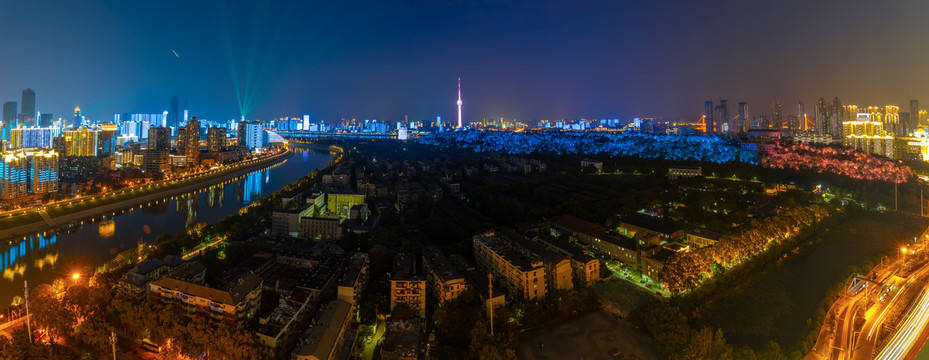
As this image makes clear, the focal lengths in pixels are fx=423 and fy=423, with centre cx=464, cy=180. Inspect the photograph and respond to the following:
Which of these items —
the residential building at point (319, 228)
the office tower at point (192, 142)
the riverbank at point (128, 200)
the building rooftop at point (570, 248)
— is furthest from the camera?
the office tower at point (192, 142)

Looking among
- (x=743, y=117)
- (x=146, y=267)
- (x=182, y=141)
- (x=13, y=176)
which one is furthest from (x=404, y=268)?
(x=743, y=117)

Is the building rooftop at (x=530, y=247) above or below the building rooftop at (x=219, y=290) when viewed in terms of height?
above

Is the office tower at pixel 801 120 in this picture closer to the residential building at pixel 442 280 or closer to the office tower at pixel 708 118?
the office tower at pixel 708 118

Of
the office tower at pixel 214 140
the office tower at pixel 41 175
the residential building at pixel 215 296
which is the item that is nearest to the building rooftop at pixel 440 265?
the residential building at pixel 215 296

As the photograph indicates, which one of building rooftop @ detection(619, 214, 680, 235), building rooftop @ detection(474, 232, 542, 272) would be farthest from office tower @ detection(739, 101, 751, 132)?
building rooftop @ detection(474, 232, 542, 272)

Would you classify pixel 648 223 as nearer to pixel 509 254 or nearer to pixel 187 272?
pixel 509 254

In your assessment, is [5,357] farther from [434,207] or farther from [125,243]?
[434,207]

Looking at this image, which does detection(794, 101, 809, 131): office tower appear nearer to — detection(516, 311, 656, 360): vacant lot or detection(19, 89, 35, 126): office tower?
detection(516, 311, 656, 360): vacant lot

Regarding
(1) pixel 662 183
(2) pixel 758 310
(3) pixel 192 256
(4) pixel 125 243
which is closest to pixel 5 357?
(3) pixel 192 256
